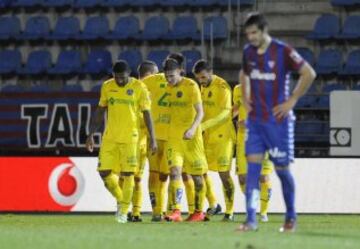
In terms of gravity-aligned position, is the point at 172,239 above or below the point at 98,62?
below

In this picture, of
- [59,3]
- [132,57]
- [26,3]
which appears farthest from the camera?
[26,3]

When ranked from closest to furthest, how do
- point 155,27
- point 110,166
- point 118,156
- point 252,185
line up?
point 252,185, point 110,166, point 118,156, point 155,27

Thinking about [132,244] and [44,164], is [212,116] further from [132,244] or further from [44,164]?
[132,244]

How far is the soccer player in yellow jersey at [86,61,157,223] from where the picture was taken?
16.0 metres

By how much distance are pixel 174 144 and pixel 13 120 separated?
6900 millimetres

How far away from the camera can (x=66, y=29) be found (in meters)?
27.9

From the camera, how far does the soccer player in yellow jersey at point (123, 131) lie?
52.5 ft

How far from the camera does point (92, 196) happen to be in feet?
69.6

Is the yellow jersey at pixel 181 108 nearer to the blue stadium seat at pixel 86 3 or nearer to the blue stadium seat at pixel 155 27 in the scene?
the blue stadium seat at pixel 155 27

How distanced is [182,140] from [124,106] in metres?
1.07

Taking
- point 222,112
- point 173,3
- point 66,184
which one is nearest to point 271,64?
point 222,112

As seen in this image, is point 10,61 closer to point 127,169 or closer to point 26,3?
point 26,3

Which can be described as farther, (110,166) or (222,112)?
(222,112)

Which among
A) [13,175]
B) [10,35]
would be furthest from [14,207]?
[10,35]
